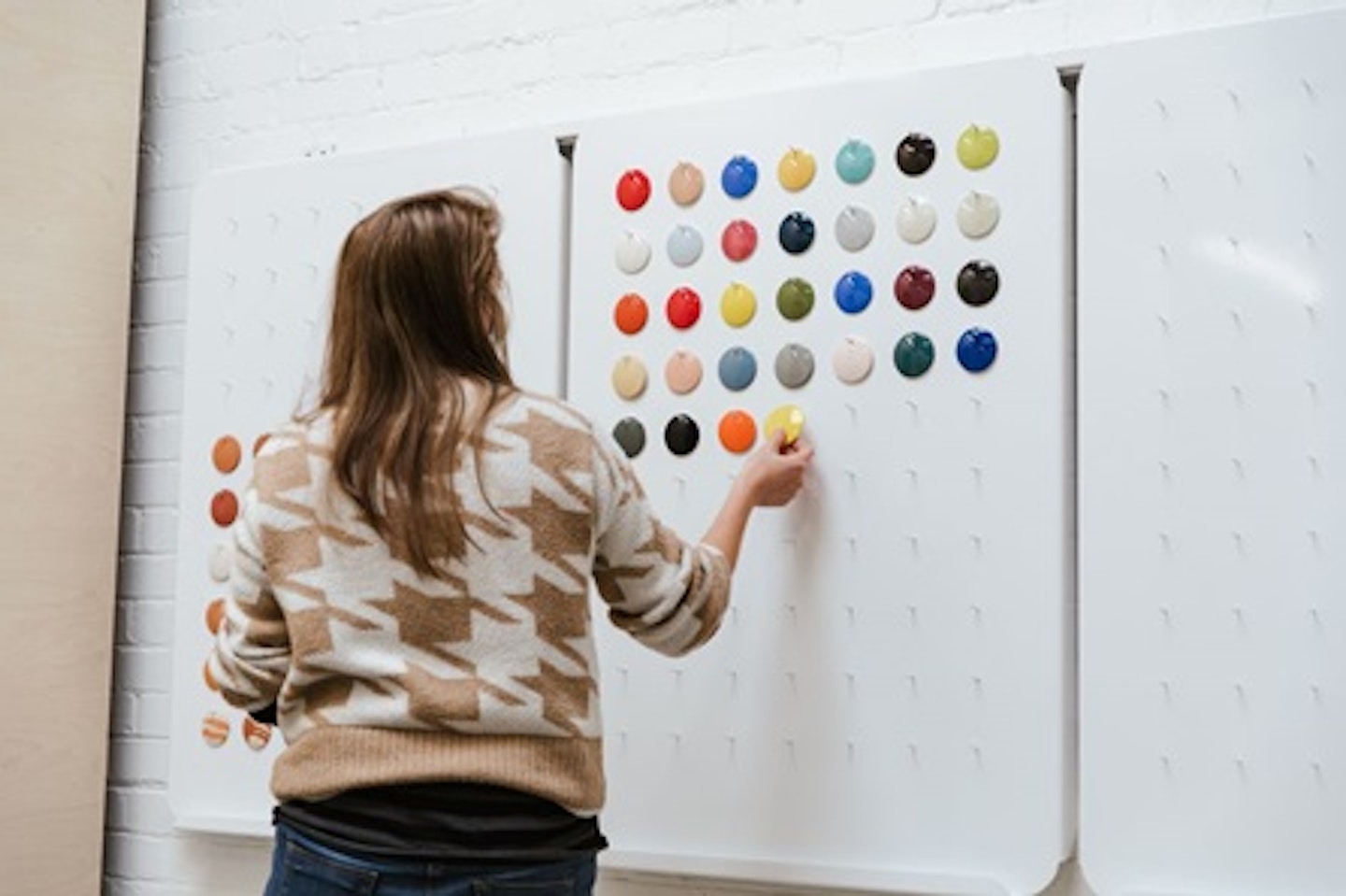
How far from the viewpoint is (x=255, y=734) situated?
2.07 meters

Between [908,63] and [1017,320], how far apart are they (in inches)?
12.9

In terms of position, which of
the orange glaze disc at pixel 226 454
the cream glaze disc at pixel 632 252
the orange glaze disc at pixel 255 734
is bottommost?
the orange glaze disc at pixel 255 734

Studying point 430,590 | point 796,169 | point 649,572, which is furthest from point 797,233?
point 430,590

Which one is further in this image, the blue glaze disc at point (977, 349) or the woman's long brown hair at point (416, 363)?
the blue glaze disc at point (977, 349)

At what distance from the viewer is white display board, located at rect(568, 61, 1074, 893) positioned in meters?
1.64

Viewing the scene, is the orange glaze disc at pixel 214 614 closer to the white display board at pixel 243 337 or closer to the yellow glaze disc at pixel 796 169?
the white display board at pixel 243 337

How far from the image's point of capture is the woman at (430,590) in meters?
1.42

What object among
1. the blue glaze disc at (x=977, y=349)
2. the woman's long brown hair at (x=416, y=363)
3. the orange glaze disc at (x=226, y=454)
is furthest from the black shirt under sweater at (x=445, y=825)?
the orange glaze disc at (x=226, y=454)

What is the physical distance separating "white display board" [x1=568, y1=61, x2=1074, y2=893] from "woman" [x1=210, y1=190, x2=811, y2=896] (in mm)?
294

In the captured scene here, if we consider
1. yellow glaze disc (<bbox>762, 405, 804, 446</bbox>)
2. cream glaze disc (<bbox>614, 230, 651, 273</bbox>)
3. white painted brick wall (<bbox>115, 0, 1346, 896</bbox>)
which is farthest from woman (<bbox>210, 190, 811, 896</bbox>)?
white painted brick wall (<bbox>115, 0, 1346, 896</bbox>)

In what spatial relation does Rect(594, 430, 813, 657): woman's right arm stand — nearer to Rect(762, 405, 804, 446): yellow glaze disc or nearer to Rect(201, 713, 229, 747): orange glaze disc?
Rect(762, 405, 804, 446): yellow glaze disc

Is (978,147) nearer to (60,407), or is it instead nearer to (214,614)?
(214,614)

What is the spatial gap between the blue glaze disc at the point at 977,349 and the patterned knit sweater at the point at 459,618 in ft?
1.22

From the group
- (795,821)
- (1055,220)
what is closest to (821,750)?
(795,821)
